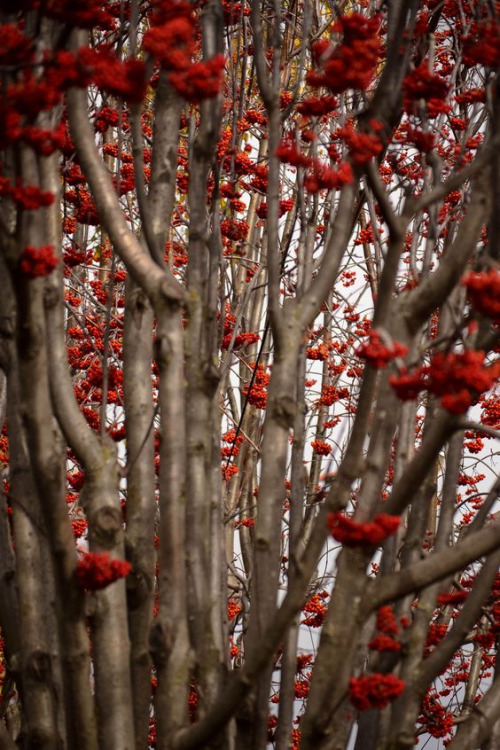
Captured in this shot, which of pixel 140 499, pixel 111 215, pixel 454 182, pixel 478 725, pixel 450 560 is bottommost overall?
pixel 478 725

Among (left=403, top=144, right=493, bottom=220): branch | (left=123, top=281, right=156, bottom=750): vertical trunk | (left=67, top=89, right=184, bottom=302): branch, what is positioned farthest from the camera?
(left=123, top=281, right=156, bottom=750): vertical trunk

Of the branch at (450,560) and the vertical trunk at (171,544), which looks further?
the vertical trunk at (171,544)

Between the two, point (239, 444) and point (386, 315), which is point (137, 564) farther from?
point (239, 444)

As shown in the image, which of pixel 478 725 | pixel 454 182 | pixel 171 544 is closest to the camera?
pixel 454 182

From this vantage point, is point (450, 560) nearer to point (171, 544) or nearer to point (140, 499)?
point (171, 544)

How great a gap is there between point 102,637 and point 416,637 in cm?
102

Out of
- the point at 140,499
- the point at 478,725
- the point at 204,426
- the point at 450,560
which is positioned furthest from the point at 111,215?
the point at 478,725

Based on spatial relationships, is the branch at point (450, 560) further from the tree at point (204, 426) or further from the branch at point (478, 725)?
the branch at point (478, 725)

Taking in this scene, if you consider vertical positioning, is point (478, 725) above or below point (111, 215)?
below

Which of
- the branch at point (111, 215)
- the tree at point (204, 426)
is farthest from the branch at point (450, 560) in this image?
the branch at point (111, 215)

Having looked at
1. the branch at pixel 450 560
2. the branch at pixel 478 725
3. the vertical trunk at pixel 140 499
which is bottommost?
the branch at pixel 478 725

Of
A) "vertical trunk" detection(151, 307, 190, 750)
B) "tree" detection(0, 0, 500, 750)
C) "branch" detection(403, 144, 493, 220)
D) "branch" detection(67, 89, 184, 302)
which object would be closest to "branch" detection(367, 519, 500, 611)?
"tree" detection(0, 0, 500, 750)

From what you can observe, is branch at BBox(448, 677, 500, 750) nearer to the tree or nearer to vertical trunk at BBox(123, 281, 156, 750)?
the tree

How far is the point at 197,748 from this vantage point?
2410mm
